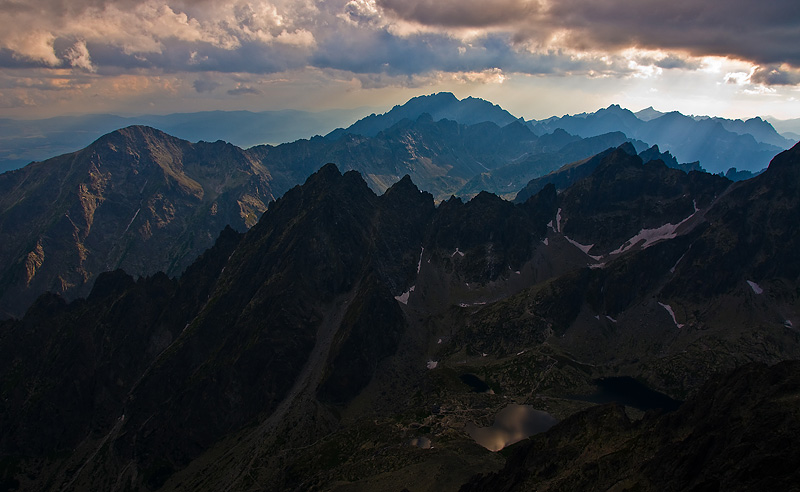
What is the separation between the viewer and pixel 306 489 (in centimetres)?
18025

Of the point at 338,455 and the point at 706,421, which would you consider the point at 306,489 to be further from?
the point at 706,421

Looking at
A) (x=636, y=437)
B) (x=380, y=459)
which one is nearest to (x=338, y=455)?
(x=380, y=459)

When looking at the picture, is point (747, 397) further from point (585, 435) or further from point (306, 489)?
point (306, 489)

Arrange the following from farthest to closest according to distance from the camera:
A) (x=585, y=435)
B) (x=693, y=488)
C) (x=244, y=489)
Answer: (x=244, y=489), (x=585, y=435), (x=693, y=488)

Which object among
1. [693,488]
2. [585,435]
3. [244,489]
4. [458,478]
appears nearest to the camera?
[693,488]

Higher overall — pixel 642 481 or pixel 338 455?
pixel 642 481

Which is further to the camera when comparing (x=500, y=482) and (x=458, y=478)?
(x=458, y=478)

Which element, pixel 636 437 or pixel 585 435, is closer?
pixel 636 437

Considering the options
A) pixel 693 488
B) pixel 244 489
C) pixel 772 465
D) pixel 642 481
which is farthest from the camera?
pixel 244 489

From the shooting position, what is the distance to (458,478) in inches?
6629

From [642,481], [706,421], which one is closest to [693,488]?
[642,481]

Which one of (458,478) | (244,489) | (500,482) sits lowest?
(244,489)

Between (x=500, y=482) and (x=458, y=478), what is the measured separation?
35.5 m

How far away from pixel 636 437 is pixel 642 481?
25.6 m
